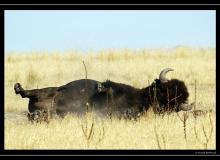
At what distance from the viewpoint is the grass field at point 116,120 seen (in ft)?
27.4

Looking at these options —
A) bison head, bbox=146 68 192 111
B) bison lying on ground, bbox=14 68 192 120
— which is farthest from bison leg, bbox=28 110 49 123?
bison head, bbox=146 68 192 111

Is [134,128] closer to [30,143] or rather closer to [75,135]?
[75,135]

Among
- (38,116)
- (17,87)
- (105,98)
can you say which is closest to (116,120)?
(105,98)

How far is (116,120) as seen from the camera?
10.5 m

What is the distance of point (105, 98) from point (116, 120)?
38.0 inches

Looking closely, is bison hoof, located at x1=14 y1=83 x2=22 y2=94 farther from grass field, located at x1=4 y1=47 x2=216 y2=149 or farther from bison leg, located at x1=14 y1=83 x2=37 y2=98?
grass field, located at x1=4 y1=47 x2=216 y2=149

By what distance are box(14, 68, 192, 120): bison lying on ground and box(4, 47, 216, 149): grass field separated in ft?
1.74

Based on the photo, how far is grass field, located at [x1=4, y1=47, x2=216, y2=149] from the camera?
834cm

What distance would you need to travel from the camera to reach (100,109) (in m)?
11.2

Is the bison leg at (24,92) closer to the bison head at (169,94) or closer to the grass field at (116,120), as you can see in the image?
the grass field at (116,120)

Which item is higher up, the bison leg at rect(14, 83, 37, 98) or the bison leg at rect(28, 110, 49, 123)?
the bison leg at rect(14, 83, 37, 98)

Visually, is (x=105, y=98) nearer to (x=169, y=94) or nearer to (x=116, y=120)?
(x=116, y=120)
